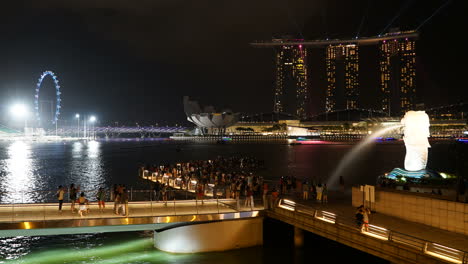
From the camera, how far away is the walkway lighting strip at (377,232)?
1373 centimetres

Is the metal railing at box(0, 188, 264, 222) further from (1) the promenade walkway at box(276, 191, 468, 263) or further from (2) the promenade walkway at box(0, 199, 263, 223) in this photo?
(1) the promenade walkway at box(276, 191, 468, 263)

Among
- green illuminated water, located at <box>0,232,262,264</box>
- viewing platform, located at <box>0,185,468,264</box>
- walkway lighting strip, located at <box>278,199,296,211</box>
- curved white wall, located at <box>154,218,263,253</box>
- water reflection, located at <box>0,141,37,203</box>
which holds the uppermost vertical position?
walkway lighting strip, located at <box>278,199,296,211</box>

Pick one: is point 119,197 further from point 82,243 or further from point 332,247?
point 332,247

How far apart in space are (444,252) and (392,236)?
169 centimetres

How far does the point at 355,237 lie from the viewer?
47.2 ft

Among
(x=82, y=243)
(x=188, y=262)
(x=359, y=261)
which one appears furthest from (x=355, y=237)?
(x=82, y=243)

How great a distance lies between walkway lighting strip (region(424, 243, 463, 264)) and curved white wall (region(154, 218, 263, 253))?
300 inches

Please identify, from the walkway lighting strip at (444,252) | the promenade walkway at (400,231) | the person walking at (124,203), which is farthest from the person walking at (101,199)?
the walkway lighting strip at (444,252)

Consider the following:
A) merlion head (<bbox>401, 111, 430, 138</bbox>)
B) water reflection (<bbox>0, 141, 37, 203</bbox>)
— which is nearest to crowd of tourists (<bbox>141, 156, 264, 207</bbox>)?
merlion head (<bbox>401, 111, 430, 138</bbox>)

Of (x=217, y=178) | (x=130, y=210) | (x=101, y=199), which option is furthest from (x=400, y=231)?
(x=217, y=178)

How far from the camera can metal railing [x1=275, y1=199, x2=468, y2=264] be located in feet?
38.5

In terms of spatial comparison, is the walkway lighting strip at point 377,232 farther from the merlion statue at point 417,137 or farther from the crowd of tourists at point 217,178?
the merlion statue at point 417,137

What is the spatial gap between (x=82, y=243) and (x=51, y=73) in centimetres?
12217

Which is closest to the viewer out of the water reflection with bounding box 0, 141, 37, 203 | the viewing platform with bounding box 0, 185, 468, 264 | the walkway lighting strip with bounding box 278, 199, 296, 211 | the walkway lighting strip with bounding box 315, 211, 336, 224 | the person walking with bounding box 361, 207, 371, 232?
the viewing platform with bounding box 0, 185, 468, 264
